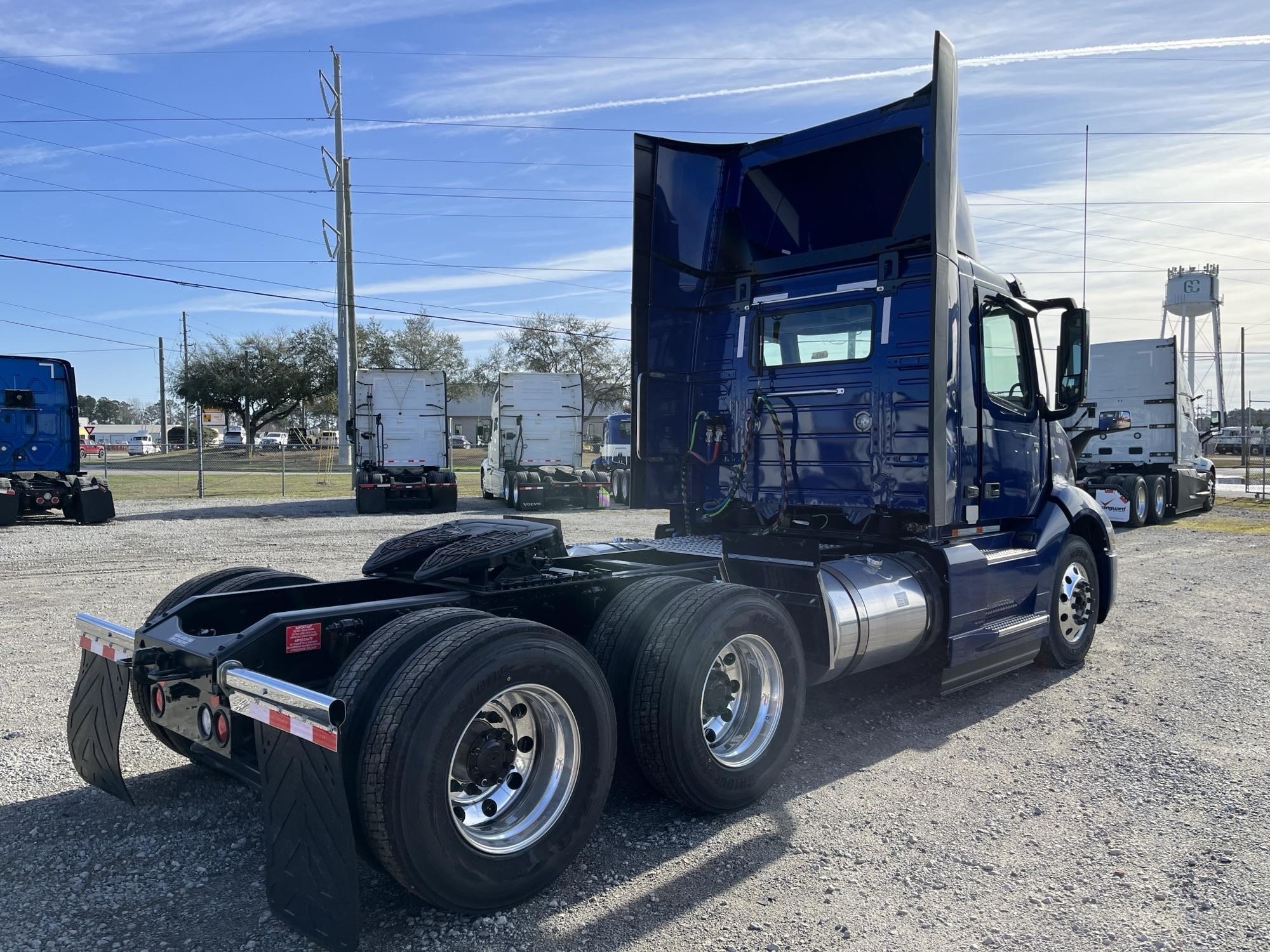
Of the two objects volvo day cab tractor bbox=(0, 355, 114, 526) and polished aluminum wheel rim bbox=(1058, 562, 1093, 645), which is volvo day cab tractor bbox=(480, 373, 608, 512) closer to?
volvo day cab tractor bbox=(0, 355, 114, 526)

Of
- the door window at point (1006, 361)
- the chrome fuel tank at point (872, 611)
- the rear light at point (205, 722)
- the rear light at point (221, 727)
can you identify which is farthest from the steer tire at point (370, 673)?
the door window at point (1006, 361)

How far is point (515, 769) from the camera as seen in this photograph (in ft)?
11.3

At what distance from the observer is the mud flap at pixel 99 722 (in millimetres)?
3822

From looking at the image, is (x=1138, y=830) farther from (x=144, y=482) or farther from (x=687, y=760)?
(x=144, y=482)

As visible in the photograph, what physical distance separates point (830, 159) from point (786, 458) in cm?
206

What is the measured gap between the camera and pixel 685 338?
6805 mm

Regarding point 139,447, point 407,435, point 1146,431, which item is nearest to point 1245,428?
point 1146,431

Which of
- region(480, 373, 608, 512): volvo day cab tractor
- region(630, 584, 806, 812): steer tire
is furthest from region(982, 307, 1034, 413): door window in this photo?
region(480, 373, 608, 512): volvo day cab tractor

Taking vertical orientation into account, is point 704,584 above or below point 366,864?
above

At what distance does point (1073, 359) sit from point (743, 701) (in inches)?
145

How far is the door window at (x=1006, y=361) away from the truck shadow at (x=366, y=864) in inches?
100

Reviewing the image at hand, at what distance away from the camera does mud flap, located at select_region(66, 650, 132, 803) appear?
12.5ft

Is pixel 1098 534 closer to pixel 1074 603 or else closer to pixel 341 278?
pixel 1074 603

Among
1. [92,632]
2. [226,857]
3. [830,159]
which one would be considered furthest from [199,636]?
[830,159]
